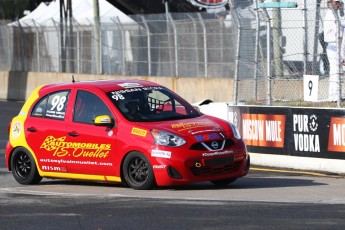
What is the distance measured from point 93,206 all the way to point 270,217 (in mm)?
2208

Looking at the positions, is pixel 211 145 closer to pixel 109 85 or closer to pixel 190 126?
pixel 190 126

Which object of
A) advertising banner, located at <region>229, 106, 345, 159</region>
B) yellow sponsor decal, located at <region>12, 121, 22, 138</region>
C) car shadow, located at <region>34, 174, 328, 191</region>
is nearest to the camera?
car shadow, located at <region>34, 174, 328, 191</region>

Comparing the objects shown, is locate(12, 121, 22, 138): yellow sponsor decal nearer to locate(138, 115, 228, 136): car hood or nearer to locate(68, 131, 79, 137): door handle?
locate(68, 131, 79, 137): door handle

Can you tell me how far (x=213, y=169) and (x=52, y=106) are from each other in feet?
8.46

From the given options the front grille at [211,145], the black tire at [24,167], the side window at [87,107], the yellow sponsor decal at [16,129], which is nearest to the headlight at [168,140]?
the front grille at [211,145]

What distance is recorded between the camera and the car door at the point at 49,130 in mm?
14164

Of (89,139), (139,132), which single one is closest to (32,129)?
(89,139)

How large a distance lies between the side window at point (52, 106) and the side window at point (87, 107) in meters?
0.23

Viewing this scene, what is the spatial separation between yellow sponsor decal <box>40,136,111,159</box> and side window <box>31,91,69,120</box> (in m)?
0.33

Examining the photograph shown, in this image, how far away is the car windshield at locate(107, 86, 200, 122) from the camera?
13.7m

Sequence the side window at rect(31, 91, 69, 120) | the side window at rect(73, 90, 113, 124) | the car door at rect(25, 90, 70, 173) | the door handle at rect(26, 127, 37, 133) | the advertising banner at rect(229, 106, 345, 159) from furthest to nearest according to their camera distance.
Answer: the advertising banner at rect(229, 106, 345, 159), the door handle at rect(26, 127, 37, 133), the side window at rect(31, 91, 69, 120), the car door at rect(25, 90, 70, 173), the side window at rect(73, 90, 113, 124)

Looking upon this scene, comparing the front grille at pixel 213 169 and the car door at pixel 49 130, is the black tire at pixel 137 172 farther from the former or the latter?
the car door at pixel 49 130

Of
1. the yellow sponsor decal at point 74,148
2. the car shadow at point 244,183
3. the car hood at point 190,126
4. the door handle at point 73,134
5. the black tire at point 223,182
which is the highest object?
the car hood at point 190,126

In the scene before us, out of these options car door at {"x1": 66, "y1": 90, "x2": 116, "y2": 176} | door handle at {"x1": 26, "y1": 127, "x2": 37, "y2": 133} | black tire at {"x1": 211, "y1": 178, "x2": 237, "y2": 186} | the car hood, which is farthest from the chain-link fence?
door handle at {"x1": 26, "y1": 127, "x2": 37, "y2": 133}
